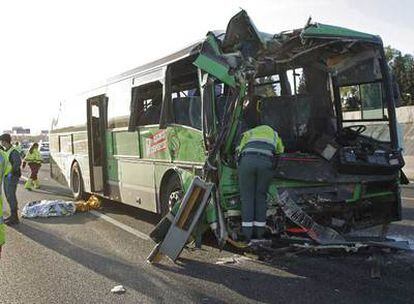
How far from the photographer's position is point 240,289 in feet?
19.9

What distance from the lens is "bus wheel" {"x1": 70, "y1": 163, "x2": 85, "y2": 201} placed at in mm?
14496

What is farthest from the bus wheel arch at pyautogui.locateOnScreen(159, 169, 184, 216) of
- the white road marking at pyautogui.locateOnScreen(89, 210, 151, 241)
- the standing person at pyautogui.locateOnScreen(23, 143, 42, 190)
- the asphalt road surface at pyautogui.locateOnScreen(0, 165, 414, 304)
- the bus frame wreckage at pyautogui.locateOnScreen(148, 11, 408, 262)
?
the standing person at pyautogui.locateOnScreen(23, 143, 42, 190)

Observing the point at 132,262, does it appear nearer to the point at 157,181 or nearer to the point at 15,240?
the point at 157,181

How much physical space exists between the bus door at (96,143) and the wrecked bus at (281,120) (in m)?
2.09

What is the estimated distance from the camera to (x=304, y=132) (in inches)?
349

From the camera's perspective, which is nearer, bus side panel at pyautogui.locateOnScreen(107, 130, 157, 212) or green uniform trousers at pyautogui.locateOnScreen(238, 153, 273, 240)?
green uniform trousers at pyautogui.locateOnScreen(238, 153, 273, 240)

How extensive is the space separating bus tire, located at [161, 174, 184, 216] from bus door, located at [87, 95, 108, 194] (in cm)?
334

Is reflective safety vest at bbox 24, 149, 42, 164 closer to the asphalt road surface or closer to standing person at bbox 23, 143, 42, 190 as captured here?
standing person at bbox 23, 143, 42, 190

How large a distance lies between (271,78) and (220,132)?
1932mm

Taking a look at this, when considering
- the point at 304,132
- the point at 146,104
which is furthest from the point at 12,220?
the point at 304,132

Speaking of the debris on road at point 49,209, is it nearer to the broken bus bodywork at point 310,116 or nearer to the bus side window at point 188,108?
the bus side window at point 188,108

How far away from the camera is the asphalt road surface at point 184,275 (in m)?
5.84

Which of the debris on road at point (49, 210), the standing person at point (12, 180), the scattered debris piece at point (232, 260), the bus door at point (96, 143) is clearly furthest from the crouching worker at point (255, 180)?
the debris on road at point (49, 210)

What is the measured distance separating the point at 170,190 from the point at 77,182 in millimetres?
6450
